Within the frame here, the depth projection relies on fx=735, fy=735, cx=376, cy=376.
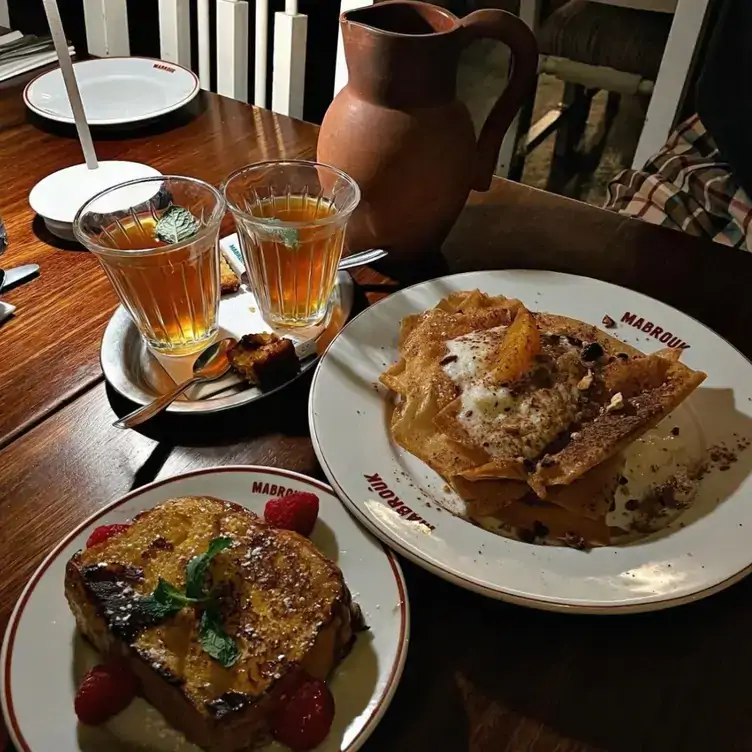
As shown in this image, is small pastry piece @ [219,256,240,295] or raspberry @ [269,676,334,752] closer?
raspberry @ [269,676,334,752]

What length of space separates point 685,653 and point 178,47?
6.69 ft

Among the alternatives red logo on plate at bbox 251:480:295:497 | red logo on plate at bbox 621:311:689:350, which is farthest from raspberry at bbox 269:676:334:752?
red logo on plate at bbox 621:311:689:350

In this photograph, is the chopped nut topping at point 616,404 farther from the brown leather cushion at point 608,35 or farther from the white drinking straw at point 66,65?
the brown leather cushion at point 608,35

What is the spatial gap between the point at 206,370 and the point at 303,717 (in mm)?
488

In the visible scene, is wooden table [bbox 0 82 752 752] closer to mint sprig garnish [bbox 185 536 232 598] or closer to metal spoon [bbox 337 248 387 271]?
metal spoon [bbox 337 248 387 271]

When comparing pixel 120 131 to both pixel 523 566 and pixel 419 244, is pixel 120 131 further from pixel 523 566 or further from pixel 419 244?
pixel 523 566

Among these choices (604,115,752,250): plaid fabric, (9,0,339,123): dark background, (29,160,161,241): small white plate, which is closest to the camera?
(29,160,161,241): small white plate

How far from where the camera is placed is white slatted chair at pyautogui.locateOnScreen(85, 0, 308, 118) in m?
1.95

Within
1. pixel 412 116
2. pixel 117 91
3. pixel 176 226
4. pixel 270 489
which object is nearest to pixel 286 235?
pixel 176 226

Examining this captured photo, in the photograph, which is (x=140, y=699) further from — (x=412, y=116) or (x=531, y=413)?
(x=412, y=116)

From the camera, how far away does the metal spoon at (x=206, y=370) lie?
0.88 m

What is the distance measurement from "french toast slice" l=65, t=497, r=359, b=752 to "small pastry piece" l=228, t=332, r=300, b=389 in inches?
9.6

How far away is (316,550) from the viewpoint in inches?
27.1

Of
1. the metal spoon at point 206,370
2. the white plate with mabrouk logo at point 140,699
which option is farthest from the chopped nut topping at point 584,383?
the metal spoon at point 206,370
